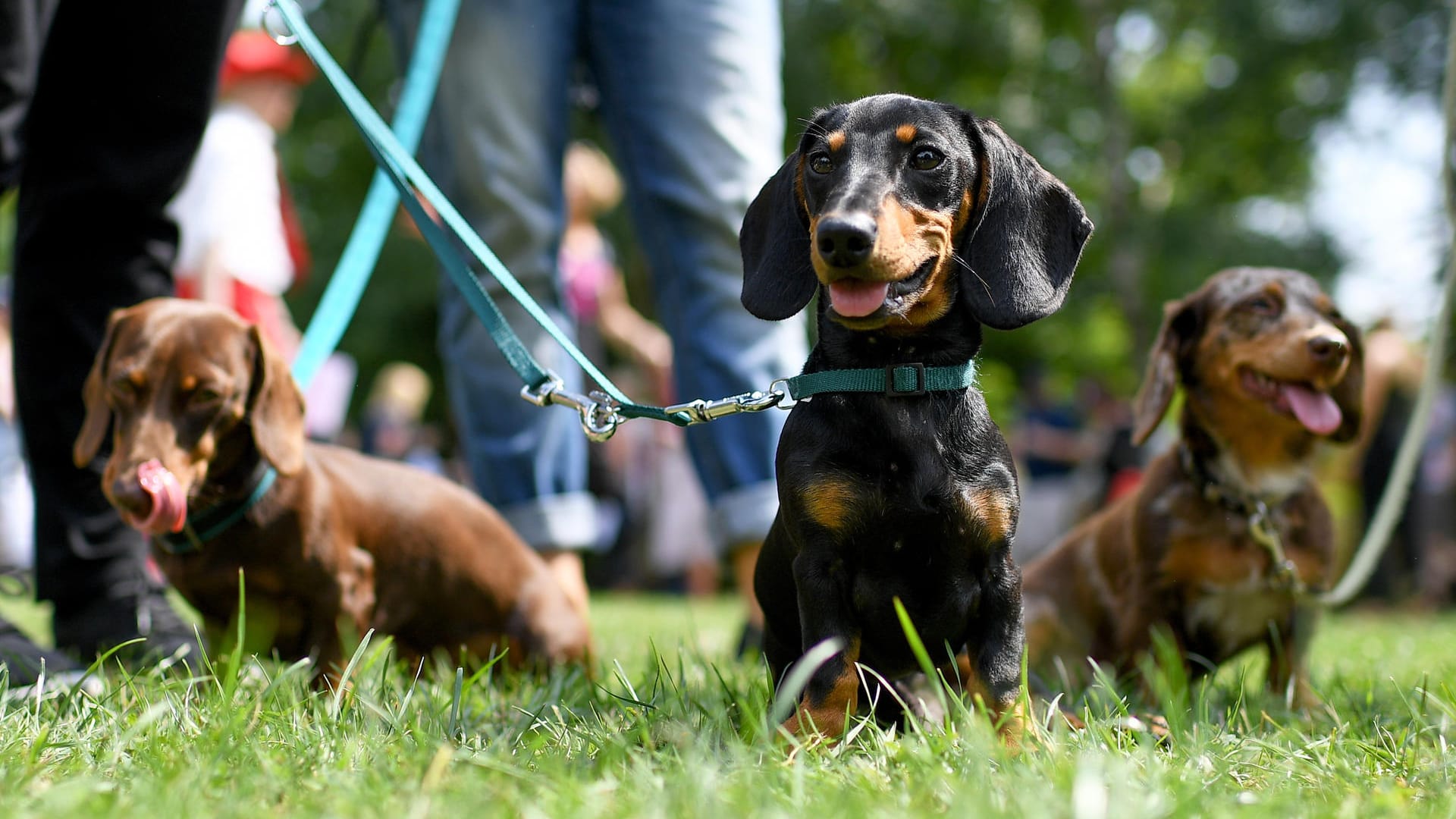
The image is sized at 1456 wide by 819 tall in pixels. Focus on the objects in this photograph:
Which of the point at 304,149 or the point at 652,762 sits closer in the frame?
the point at 652,762

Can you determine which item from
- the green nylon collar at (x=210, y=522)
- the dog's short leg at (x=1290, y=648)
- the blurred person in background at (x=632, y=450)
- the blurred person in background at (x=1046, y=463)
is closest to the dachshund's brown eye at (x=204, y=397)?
the green nylon collar at (x=210, y=522)

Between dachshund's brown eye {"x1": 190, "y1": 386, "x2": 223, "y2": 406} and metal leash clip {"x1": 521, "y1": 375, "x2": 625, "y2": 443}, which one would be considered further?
dachshund's brown eye {"x1": 190, "y1": 386, "x2": 223, "y2": 406}

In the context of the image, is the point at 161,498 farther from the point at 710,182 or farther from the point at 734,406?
the point at 710,182

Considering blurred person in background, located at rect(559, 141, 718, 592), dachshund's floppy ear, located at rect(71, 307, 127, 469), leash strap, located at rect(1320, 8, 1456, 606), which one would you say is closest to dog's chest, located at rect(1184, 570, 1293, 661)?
leash strap, located at rect(1320, 8, 1456, 606)

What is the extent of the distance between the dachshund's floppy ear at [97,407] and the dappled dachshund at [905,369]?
1582 mm

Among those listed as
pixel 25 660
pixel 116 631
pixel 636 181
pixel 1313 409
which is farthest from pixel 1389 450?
pixel 25 660

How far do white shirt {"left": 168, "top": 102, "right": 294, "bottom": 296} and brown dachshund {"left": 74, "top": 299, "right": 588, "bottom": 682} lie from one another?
6.53ft

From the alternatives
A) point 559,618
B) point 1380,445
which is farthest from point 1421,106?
point 559,618

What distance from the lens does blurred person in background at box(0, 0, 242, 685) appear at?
300cm

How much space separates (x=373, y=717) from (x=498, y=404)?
1635 millimetres

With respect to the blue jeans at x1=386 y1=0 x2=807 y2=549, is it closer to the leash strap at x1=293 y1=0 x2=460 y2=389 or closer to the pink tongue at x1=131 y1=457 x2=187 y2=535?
the leash strap at x1=293 y1=0 x2=460 y2=389

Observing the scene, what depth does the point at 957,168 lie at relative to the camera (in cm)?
216

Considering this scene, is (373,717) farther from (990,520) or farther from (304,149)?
(304,149)

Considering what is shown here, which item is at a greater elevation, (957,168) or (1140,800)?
(957,168)
